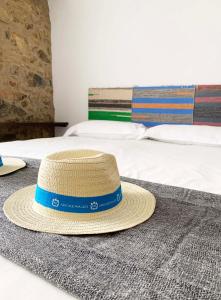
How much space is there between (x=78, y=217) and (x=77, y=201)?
41 mm

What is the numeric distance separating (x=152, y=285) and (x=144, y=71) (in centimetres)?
248

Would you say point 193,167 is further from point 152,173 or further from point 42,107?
point 42,107

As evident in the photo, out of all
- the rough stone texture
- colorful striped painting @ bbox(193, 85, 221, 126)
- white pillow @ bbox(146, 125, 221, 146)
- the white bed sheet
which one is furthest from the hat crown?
the rough stone texture

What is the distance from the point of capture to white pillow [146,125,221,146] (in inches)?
74.5

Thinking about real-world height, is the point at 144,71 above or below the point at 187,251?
above

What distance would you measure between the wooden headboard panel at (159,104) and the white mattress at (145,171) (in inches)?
27.8

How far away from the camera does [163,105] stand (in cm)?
258

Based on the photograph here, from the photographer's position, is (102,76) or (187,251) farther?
(102,76)

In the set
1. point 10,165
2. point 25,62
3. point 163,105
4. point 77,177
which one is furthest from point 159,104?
point 77,177

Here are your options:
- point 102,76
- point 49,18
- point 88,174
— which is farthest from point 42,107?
point 88,174

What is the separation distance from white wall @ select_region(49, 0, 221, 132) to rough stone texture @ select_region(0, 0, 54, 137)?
5.0 inches

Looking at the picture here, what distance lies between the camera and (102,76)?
2.94m

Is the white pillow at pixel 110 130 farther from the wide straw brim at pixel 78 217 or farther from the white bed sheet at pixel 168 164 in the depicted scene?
the wide straw brim at pixel 78 217

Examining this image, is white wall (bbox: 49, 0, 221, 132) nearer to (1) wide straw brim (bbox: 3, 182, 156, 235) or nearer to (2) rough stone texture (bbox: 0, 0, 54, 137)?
(2) rough stone texture (bbox: 0, 0, 54, 137)
